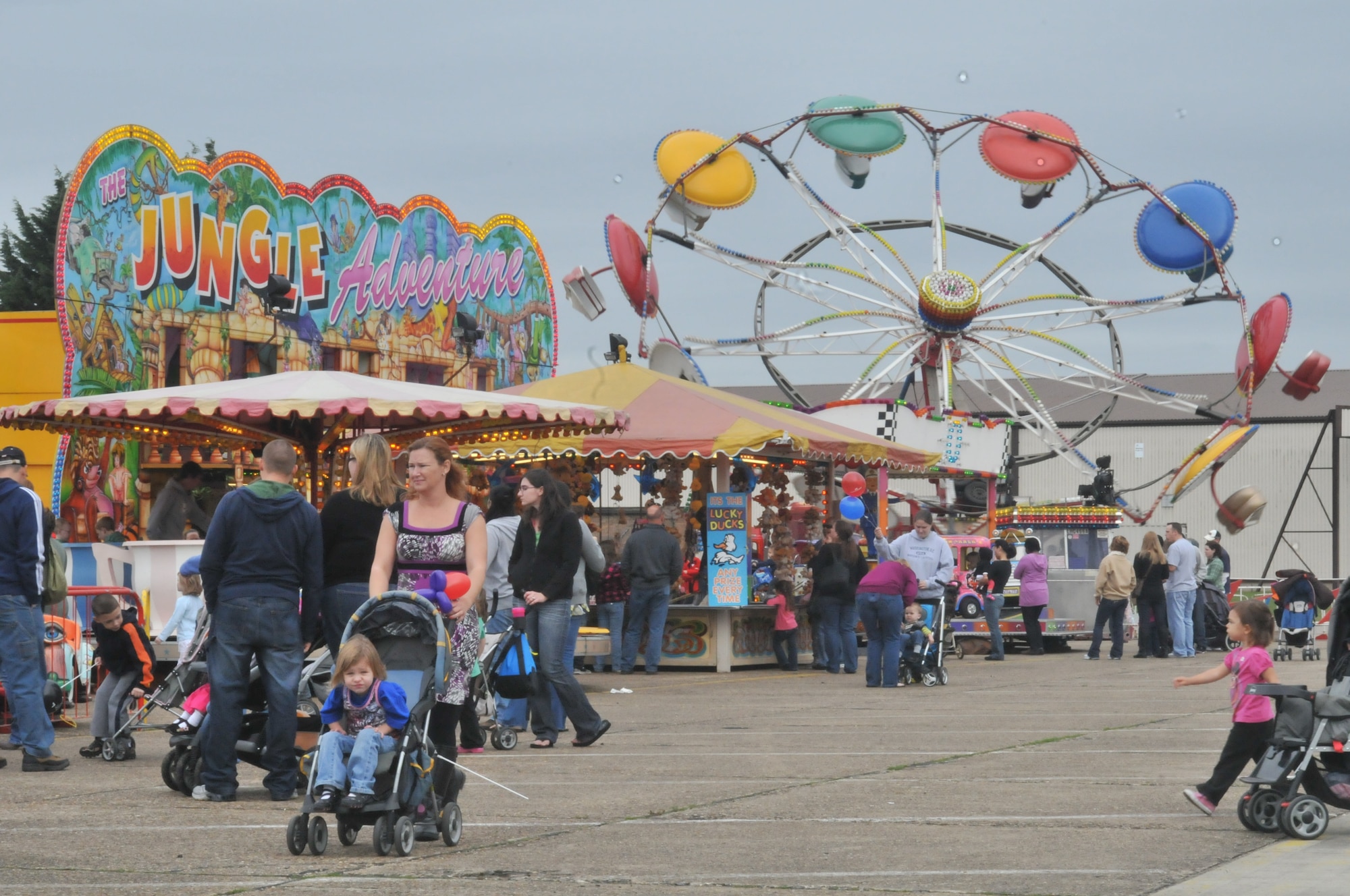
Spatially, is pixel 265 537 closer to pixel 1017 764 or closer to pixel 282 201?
pixel 1017 764

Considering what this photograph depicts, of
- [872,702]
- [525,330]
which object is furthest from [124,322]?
[872,702]

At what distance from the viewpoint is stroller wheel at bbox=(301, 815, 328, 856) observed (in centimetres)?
649

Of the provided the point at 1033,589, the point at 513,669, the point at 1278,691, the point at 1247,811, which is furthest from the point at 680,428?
the point at 1247,811

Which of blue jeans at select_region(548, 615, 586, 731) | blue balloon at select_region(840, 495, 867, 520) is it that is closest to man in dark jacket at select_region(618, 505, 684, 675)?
blue balloon at select_region(840, 495, 867, 520)

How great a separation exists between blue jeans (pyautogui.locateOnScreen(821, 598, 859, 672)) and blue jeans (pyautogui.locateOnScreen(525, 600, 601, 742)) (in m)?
8.90

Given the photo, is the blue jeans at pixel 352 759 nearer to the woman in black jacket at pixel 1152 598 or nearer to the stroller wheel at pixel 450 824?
the stroller wheel at pixel 450 824

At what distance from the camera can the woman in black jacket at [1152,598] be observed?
22359 mm

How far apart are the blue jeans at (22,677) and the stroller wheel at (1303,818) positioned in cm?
632

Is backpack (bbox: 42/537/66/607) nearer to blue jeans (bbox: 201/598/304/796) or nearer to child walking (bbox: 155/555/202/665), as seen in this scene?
child walking (bbox: 155/555/202/665)

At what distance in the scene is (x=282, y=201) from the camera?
24.2 m

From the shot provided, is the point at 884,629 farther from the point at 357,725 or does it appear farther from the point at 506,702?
the point at 357,725

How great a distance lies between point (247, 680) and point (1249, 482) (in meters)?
50.4

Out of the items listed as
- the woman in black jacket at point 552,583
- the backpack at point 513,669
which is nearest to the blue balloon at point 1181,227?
the woman in black jacket at point 552,583

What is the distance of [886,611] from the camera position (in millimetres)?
16797
